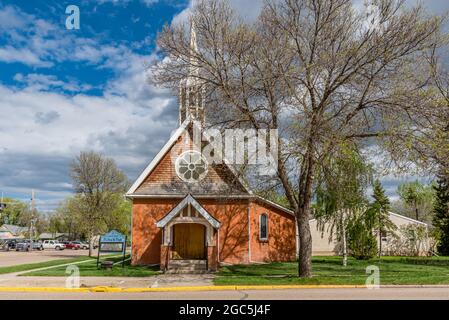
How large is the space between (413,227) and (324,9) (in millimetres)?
36735

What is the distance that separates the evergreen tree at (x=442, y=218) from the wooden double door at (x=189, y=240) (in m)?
30.4

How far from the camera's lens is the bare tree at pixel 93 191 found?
144 feet

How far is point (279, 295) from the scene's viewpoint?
14195 millimetres

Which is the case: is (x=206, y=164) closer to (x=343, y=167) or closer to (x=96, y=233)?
(x=343, y=167)

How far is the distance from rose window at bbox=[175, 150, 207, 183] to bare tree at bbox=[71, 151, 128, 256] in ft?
64.2

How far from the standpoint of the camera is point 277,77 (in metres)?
17.3

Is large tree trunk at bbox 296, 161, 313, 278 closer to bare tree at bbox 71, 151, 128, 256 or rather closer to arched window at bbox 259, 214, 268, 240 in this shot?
arched window at bbox 259, 214, 268, 240

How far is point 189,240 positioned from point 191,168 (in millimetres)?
4341

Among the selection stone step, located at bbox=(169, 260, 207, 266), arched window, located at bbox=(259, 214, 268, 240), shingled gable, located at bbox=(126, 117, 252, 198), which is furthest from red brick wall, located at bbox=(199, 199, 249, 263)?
stone step, located at bbox=(169, 260, 207, 266)

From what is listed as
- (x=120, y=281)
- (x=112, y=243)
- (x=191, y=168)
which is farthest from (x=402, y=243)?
(x=120, y=281)

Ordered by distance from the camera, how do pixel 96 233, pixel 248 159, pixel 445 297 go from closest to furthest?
1. pixel 445 297
2. pixel 248 159
3. pixel 96 233

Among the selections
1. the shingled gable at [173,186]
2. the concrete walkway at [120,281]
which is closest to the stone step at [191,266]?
the concrete walkway at [120,281]

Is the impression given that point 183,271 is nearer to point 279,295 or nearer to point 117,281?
point 117,281
